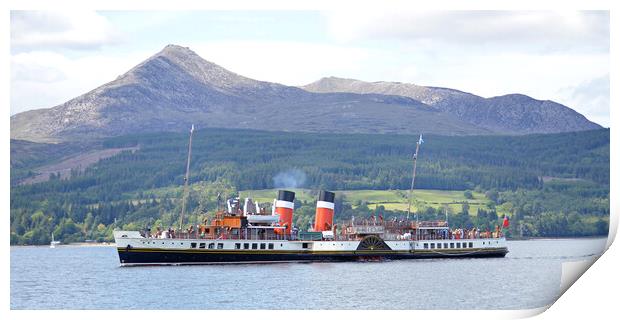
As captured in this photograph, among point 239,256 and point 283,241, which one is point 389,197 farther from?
point 239,256

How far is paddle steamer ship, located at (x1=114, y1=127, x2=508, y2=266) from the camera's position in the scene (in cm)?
6912

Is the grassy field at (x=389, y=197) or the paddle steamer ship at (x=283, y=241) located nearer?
the paddle steamer ship at (x=283, y=241)

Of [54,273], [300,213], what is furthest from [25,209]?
[54,273]

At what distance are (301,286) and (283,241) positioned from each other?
1482 cm

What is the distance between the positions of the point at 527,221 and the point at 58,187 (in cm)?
6772

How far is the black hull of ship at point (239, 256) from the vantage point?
6875cm

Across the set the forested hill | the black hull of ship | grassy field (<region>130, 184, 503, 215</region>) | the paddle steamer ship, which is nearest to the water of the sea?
the black hull of ship

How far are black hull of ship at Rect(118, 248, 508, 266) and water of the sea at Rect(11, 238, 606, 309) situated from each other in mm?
906

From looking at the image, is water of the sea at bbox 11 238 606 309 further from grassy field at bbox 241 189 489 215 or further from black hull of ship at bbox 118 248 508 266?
grassy field at bbox 241 189 489 215

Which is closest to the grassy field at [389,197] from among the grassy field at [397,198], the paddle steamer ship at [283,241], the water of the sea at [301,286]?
the grassy field at [397,198]

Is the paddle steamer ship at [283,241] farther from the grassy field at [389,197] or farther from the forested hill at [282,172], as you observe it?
the forested hill at [282,172]

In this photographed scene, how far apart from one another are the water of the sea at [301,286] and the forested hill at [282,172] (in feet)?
222
